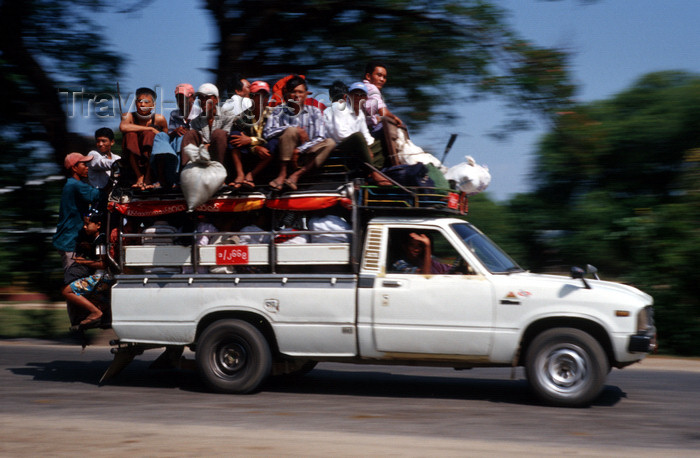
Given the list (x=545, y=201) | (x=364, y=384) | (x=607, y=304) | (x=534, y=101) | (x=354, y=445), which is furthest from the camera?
(x=545, y=201)

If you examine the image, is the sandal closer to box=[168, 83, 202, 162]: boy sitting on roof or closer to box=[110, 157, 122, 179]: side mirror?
box=[168, 83, 202, 162]: boy sitting on roof

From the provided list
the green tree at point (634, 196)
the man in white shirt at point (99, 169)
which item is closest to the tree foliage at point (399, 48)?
the green tree at point (634, 196)

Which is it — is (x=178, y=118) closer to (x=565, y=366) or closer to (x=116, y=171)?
(x=116, y=171)

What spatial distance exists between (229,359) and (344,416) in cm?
176

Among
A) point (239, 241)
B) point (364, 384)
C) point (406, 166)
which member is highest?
point (406, 166)

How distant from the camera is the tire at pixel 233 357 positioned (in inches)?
325

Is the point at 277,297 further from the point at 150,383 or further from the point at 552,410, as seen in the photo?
the point at 552,410

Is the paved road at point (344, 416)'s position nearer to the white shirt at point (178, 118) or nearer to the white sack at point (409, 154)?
the white sack at point (409, 154)

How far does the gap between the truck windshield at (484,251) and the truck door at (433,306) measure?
0.19m

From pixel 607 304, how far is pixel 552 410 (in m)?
1.13

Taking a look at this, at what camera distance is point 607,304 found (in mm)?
7441

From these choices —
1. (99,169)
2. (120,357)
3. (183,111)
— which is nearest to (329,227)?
(183,111)

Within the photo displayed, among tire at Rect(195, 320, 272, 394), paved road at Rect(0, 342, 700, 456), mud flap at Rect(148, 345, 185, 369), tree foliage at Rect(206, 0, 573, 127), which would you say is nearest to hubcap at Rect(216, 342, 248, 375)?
tire at Rect(195, 320, 272, 394)

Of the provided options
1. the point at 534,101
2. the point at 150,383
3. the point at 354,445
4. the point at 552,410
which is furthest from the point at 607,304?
the point at 534,101
